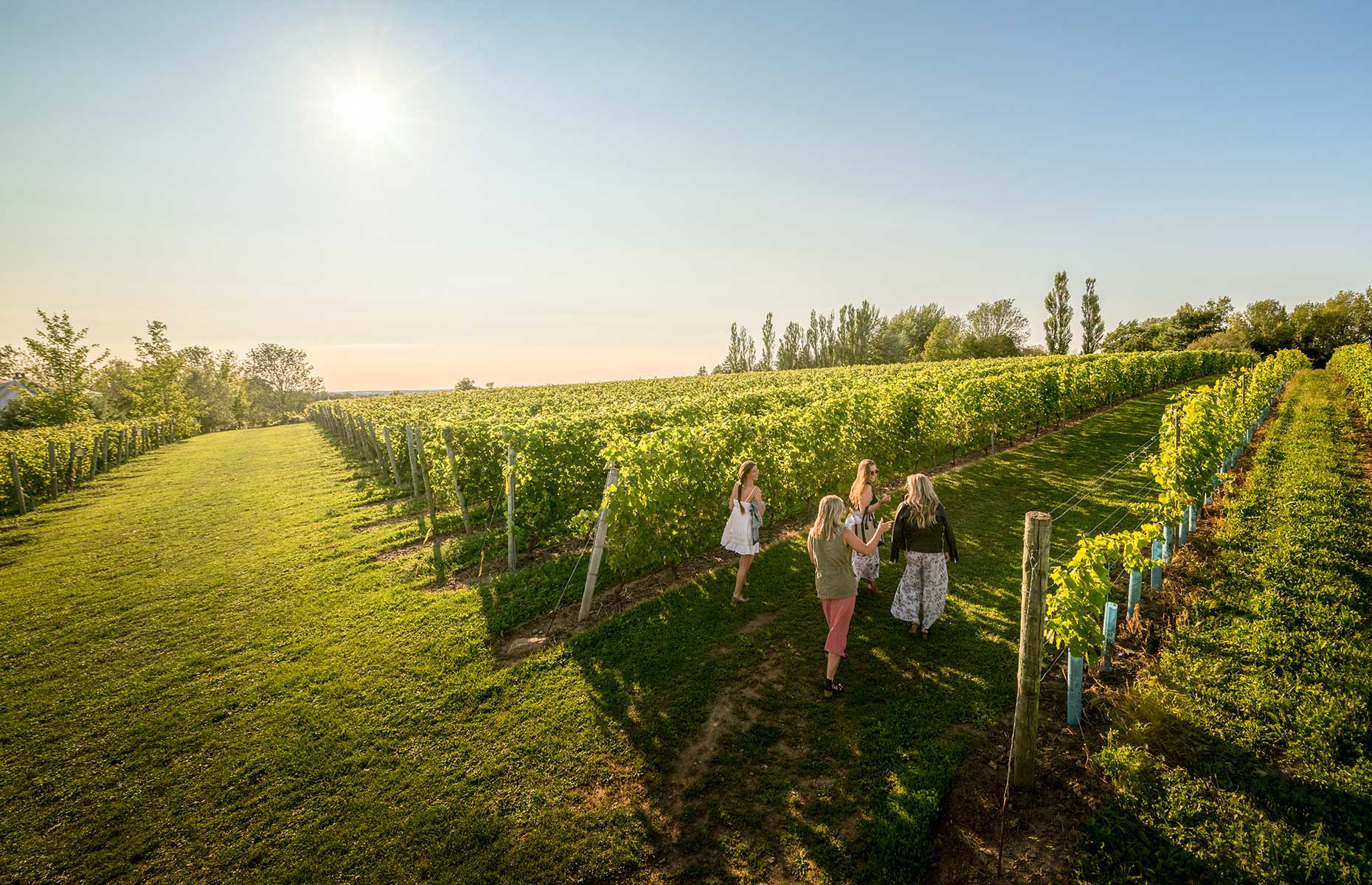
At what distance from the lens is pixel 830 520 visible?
503 cm

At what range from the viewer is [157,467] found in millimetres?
24906

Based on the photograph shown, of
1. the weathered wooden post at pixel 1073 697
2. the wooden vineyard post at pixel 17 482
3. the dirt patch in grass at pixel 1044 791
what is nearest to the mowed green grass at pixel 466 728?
the dirt patch in grass at pixel 1044 791

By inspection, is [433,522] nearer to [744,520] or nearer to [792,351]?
[744,520]

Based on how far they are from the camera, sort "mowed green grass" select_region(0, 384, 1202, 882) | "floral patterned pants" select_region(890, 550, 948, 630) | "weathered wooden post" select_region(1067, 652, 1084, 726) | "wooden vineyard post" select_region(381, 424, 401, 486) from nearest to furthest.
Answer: "mowed green grass" select_region(0, 384, 1202, 882) → "weathered wooden post" select_region(1067, 652, 1084, 726) → "floral patterned pants" select_region(890, 550, 948, 630) → "wooden vineyard post" select_region(381, 424, 401, 486)

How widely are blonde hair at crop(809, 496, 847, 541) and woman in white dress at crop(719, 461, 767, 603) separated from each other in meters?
1.57

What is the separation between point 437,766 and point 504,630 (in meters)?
2.28

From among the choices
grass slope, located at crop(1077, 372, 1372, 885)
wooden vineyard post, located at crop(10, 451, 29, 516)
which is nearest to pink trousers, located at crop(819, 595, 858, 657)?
grass slope, located at crop(1077, 372, 1372, 885)

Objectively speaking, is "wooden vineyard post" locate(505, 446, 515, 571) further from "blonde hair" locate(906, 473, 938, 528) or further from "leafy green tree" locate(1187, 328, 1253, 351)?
"leafy green tree" locate(1187, 328, 1253, 351)

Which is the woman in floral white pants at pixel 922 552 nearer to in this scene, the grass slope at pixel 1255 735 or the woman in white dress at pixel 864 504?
the woman in white dress at pixel 864 504

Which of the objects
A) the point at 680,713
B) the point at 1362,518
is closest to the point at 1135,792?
the point at 680,713

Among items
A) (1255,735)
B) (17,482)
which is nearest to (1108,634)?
(1255,735)

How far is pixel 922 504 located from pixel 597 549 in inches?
156

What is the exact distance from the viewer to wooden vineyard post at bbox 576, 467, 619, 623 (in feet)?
22.3

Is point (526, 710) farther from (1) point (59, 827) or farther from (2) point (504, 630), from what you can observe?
(1) point (59, 827)
